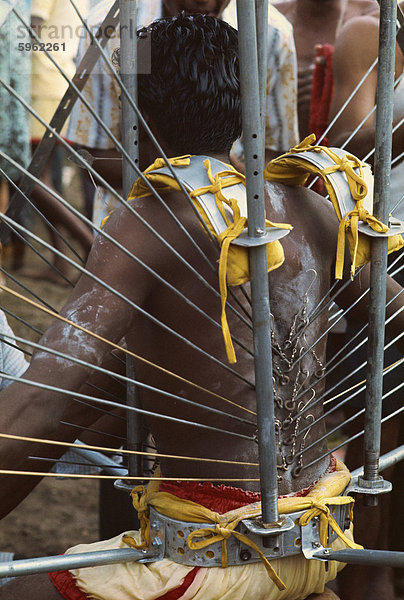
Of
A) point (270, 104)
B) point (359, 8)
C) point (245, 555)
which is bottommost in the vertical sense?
point (245, 555)

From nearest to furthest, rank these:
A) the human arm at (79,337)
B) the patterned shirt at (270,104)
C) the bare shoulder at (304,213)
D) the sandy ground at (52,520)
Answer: the human arm at (79,337), the bare shoulder at (304,213), the patterned shirt at (270,104), the sandy ground at (52,520)

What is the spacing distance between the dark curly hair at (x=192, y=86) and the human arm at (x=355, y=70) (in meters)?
1.41

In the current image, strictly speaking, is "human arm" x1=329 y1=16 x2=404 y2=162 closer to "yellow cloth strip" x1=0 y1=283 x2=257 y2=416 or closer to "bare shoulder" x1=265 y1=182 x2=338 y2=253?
"bare shoulder" x1=265 y1=182 x2=338 y2=253

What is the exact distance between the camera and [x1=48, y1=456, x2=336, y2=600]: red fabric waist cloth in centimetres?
138

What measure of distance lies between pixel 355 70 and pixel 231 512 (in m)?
2.03

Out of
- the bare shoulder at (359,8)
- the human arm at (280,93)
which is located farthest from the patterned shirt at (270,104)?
the bare shoulder at (359,8)

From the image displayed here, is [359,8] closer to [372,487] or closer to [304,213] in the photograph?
[304,213]

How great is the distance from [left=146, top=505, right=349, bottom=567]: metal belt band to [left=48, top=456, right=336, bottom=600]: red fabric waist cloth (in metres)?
0.03

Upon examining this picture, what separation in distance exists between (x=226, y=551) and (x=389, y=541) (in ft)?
4.63

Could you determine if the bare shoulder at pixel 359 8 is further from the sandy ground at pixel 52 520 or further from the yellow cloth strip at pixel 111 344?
the yellow cloth strip at pixel 111 344

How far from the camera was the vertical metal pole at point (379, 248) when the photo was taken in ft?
4.25

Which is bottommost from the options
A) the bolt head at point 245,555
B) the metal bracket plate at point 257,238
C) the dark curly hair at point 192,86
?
the bolt head at point 245,555

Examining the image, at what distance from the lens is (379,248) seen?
135 cm

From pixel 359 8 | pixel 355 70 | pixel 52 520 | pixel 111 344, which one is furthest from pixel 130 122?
pixel 359 8
